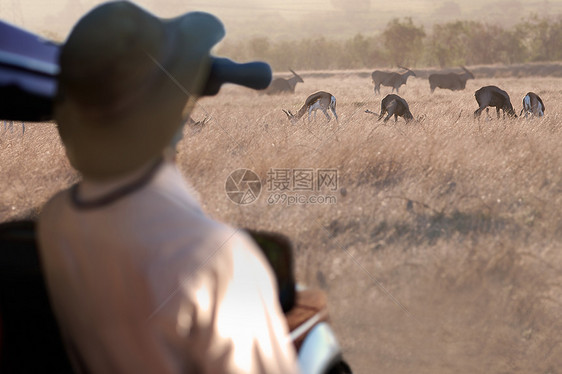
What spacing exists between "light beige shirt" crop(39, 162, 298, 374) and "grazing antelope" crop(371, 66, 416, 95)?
2451 centimetres

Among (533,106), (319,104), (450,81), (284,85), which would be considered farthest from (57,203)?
(450,81)

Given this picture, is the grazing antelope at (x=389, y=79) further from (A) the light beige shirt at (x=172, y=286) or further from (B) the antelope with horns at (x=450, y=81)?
(A) the light beige shirt at (x=172, y=286)

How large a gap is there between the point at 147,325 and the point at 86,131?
330mm

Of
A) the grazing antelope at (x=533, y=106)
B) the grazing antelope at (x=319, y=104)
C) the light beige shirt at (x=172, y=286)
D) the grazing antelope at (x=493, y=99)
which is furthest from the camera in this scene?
the grazing antelope at (x=493, y=99)

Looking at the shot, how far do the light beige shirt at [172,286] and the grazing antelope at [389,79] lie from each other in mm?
24507

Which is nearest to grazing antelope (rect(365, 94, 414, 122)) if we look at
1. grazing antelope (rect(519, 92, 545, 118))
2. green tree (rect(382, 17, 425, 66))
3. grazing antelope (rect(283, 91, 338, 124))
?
grazing antelope (rect(283, 91, 338, 124))

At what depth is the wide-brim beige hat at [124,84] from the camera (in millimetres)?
921

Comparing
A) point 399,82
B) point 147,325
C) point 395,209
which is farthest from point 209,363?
point 399,82

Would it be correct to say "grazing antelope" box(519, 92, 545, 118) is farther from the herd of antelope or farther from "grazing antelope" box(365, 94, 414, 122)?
"grazing antelope" box(365, 94, 414, 122)

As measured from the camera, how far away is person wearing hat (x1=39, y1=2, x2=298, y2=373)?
35.6 inches

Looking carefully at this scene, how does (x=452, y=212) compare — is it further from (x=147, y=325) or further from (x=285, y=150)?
(x=147, y=325)

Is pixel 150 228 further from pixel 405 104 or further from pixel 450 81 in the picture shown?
pixel 450 81

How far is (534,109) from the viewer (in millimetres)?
12227

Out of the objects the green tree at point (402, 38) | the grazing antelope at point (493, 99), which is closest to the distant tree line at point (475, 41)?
the green tree at point (402, 38)
